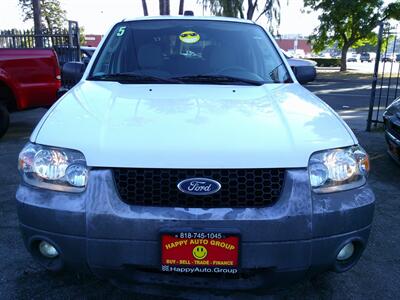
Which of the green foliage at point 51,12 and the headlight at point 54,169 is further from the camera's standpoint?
the green foliage at point 51,12

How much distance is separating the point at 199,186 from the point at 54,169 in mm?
758

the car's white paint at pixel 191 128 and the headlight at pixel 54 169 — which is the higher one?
the car's white paint at pixel 191 128

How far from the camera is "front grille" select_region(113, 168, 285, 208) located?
80.4 inches

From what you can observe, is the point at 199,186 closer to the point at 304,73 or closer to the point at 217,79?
the point at 217,79

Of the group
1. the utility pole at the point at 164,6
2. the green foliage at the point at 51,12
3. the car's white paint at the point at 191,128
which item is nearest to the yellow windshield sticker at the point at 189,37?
the car's white paint at the point at 191,128

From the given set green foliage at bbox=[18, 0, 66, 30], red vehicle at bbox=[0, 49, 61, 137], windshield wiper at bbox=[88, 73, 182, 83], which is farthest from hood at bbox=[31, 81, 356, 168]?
green foliage at bbox=[18, 0, 66, 30]

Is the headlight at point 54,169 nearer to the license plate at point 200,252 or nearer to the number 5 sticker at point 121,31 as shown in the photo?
the license plate at point 200,252

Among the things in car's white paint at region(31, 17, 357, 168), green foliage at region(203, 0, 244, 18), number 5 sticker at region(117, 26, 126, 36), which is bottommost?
car's white paint at region(31, 17, 357, 168)

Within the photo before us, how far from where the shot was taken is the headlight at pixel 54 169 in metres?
2.11

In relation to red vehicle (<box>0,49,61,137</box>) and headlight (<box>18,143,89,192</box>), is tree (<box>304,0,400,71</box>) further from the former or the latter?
headlight (<box>18,143,89,192</box>)

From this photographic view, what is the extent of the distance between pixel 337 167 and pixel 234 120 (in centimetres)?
59

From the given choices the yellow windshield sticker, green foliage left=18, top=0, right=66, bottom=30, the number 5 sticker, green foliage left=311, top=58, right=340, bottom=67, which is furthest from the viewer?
green foliage left=311, top=58, right=340, bottom=67

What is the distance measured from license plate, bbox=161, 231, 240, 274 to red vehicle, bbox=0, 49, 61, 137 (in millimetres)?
5406

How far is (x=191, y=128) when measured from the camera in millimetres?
2193
